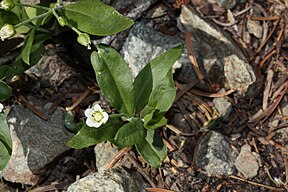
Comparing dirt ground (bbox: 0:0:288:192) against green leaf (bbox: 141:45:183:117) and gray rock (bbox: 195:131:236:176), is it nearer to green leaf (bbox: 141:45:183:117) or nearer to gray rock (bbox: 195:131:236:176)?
gray rock (bbox: 195:131:236:176)

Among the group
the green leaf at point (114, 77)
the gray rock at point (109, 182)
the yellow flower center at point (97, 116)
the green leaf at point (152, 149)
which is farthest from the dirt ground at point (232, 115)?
the yellow flower center at point (97, 116)

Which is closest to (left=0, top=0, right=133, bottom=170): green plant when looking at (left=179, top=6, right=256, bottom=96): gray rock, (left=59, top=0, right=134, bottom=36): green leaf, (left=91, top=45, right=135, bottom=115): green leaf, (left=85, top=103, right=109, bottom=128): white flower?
(left=59, top=0, right=134, bottom=36): green leaf

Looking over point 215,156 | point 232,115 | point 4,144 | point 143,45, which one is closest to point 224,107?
point 232,115

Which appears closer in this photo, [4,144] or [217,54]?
[4,144]

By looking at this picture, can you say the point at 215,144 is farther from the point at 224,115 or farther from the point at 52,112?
the point at 52,112

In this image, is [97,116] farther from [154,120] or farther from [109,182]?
[109,182]

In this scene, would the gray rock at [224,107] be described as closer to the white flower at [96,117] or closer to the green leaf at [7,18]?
the white flower at [96,117]
